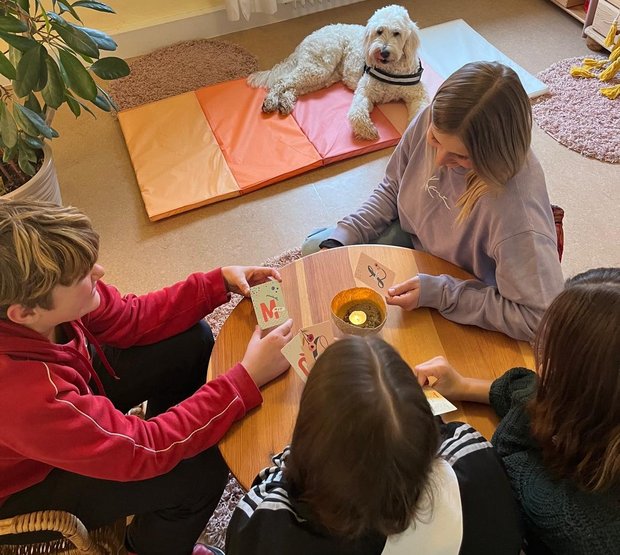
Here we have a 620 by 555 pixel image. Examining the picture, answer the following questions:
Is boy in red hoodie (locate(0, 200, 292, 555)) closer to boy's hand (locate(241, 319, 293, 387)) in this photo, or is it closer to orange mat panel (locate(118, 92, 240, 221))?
boy's hand (locate(241, 319, 293, 387))

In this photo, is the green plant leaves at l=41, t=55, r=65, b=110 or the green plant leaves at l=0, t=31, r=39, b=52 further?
the green plant leaves at l=41, t=55, r=65, b=110

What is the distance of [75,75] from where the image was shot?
1869 mm

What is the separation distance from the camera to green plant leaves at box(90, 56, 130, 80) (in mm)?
1968

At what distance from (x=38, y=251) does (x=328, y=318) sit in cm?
59

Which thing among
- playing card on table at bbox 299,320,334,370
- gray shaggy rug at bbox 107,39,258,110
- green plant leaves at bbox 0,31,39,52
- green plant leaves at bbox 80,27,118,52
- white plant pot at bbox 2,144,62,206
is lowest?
gray shaggy rug at bbox 107,39,258,110

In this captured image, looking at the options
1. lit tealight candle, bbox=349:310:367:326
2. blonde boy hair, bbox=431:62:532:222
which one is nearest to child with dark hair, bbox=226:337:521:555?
lit tealight candle, bbox=349:310:367:326

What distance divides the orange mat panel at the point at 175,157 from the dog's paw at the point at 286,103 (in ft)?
1.14

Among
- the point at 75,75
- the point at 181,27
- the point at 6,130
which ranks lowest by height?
the point at 181,27

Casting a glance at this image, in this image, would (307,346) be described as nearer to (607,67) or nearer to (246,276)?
(246,276)

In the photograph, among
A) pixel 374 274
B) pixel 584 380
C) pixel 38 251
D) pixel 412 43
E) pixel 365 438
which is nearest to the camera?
pixel 365 438

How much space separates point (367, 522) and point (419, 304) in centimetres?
59

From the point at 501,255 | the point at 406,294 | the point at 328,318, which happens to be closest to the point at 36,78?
the point at 328,318

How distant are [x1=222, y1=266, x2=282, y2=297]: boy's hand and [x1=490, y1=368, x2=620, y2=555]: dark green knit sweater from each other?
0.56m

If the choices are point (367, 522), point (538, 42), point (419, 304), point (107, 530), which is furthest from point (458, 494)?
point (538, 42)
